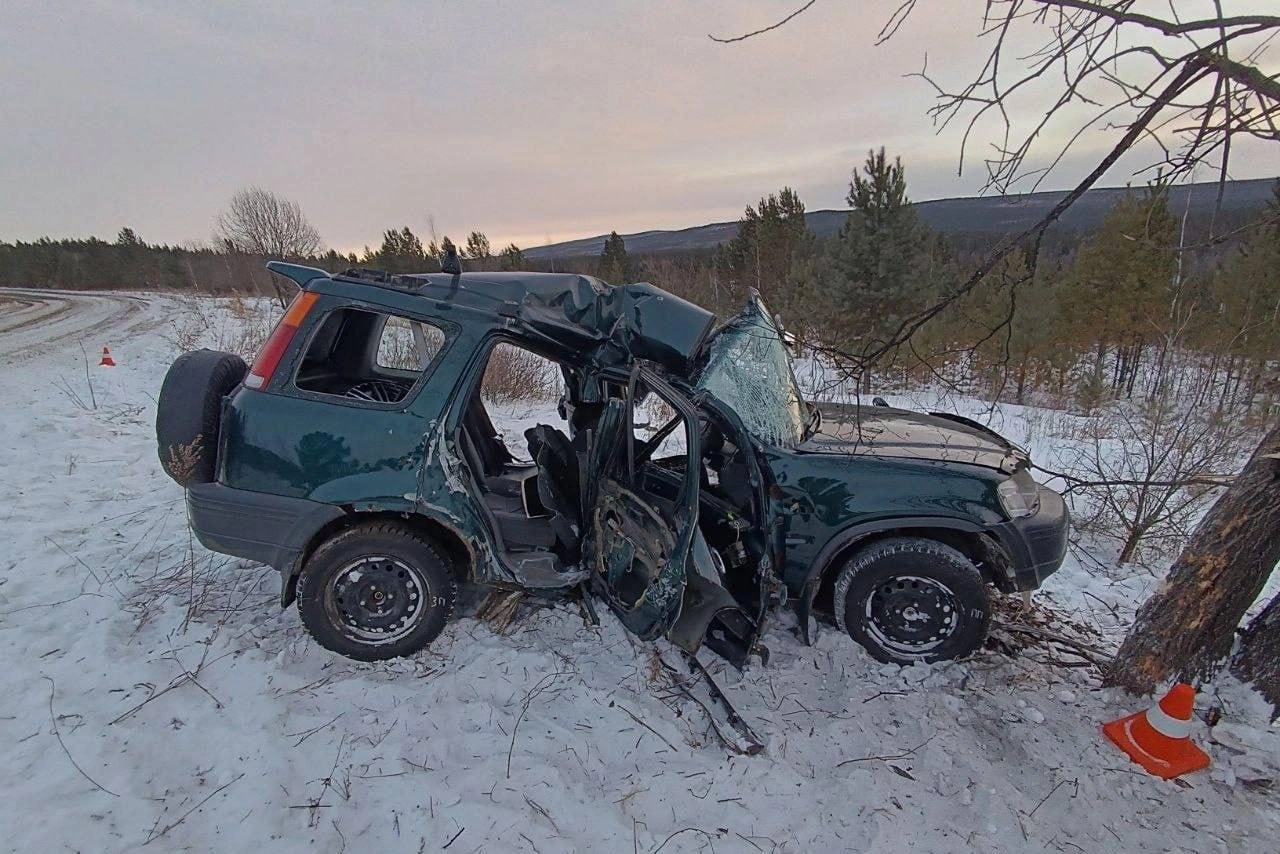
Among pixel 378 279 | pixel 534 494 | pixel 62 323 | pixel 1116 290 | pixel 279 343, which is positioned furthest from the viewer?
pixel 1116 290

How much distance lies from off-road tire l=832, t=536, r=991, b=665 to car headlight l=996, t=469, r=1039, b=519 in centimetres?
37

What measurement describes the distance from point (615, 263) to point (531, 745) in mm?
34993

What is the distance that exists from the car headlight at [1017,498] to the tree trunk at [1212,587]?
0.65 meters

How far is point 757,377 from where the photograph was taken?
11.1ft

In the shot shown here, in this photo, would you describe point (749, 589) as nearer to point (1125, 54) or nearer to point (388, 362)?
point (1125, 54)

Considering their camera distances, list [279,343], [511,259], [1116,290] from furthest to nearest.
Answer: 1. [511,259]
2. [1116,290]
3. [279,343]

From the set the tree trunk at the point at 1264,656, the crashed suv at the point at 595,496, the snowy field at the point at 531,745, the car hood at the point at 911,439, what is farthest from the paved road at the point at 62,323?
the tree trunk at the point at 1264,656

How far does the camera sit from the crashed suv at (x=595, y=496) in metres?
3.05

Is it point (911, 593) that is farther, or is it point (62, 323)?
point (62, 323)

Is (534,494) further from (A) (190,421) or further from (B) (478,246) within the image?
(B) (478,246)

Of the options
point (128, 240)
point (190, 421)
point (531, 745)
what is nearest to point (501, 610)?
point (531, 745)

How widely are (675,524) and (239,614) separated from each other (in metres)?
2.70

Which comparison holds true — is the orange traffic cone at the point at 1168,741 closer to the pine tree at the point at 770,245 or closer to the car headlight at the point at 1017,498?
the car headlight at the point at 1017,498

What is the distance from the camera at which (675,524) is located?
9.77ft
